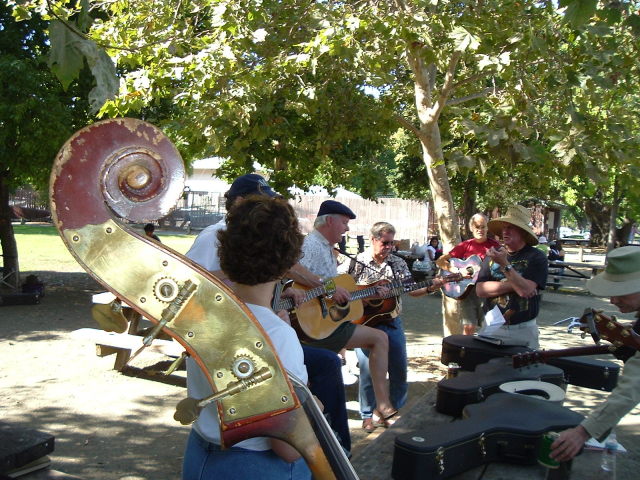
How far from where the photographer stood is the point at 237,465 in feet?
5.68

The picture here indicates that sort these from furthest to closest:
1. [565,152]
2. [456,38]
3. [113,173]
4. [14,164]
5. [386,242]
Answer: [14,164]
[386,242]
[456,38]
[565,152]
[113,173]

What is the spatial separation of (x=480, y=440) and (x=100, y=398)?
3969mm

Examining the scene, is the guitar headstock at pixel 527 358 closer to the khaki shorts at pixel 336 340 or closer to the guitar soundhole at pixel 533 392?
the guitar soundhole at pixel 533 392

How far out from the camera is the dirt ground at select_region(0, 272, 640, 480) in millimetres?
4633

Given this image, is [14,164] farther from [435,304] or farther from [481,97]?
[435,304]

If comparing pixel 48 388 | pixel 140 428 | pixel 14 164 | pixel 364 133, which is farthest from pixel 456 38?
pixel 14 164

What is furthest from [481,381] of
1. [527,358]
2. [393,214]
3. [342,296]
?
[393,214]

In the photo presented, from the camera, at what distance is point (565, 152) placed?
500 centimetres

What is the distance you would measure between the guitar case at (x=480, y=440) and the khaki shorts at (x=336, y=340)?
5.02 feet

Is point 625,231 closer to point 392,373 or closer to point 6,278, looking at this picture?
point 6,278

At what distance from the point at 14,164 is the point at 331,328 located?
24.5 ft

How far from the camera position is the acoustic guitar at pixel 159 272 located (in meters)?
1.22

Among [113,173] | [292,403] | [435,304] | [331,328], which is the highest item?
[113,173]

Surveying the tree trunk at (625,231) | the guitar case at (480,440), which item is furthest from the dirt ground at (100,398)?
the tree trunk at (625,231)
